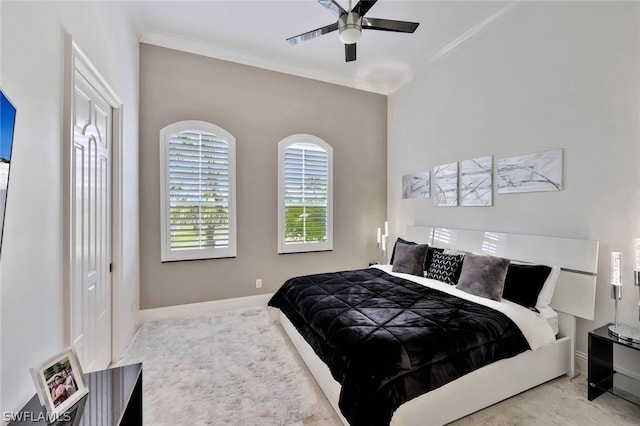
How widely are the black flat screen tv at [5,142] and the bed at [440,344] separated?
1.83 m

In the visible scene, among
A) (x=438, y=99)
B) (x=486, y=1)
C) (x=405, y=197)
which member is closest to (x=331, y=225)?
(x=405, y=197)

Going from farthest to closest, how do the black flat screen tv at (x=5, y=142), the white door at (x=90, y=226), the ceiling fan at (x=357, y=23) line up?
1. the ceiling fan at (x=357, y=23)
2. the white door at (x=90, y=226)
3. the black flat screen tv at (x=5, y=142)

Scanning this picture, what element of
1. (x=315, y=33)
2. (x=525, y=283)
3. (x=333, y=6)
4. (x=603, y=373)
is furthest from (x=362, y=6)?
(x=603, y=373)

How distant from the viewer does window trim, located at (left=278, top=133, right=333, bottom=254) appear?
430cm

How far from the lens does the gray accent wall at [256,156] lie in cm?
364

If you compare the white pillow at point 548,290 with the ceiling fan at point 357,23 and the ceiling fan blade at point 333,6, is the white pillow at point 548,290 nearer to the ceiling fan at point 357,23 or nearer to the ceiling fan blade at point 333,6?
the ceiling fan at point 357,23

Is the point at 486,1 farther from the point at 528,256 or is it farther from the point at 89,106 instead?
the point at 89,106

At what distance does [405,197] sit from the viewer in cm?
467

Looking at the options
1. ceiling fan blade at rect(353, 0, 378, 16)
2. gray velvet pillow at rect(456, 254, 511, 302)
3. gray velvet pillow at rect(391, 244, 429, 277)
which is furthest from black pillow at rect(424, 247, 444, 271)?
ceiling fan blade at rect(353, 0, 378, 16)

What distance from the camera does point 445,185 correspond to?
3920 millimetres

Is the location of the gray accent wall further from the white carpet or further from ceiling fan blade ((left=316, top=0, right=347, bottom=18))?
ceiling fan blade ((left=316, top=0, right=347, bottom=18))

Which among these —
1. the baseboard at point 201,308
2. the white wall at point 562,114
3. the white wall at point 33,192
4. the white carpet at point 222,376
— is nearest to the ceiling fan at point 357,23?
the white wall at point 562,114

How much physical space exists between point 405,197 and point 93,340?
415cm

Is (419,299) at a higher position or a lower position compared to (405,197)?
lower
